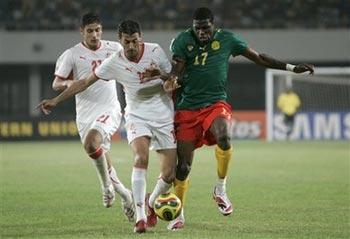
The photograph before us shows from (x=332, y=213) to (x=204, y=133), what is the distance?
79.4 inches

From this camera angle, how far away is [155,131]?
9.52 meters

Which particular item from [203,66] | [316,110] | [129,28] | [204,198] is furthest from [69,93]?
[316,110]

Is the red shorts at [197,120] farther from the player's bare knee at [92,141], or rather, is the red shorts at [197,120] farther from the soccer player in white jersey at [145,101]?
the player's bare knee at [92,141]

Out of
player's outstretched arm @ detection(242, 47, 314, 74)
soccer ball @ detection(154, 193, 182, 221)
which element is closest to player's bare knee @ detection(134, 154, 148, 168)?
soccer ball @ detection(154, 193, 182, 221)

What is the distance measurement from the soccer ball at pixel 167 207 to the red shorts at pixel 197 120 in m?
0.78

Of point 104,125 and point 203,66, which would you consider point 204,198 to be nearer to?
point 104,125

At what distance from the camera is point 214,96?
9945mm

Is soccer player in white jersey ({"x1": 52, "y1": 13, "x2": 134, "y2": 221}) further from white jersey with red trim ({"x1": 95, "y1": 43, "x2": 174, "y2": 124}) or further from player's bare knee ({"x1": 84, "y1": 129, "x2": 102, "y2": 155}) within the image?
white jersey with red trim ({"x1": 95, "y1": 43, "x2": 174, "y2": 124})

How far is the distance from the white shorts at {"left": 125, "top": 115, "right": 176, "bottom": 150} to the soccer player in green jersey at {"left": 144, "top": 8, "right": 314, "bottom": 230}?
280 millimetres

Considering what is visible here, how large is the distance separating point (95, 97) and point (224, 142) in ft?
6.67

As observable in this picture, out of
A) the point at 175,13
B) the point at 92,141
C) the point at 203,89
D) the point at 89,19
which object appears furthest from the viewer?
the point at 175,13

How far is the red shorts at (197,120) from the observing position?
32.3 feet

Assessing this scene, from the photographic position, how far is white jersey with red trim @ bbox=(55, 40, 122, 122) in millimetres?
10984

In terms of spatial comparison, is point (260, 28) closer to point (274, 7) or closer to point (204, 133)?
point (274, 7)
